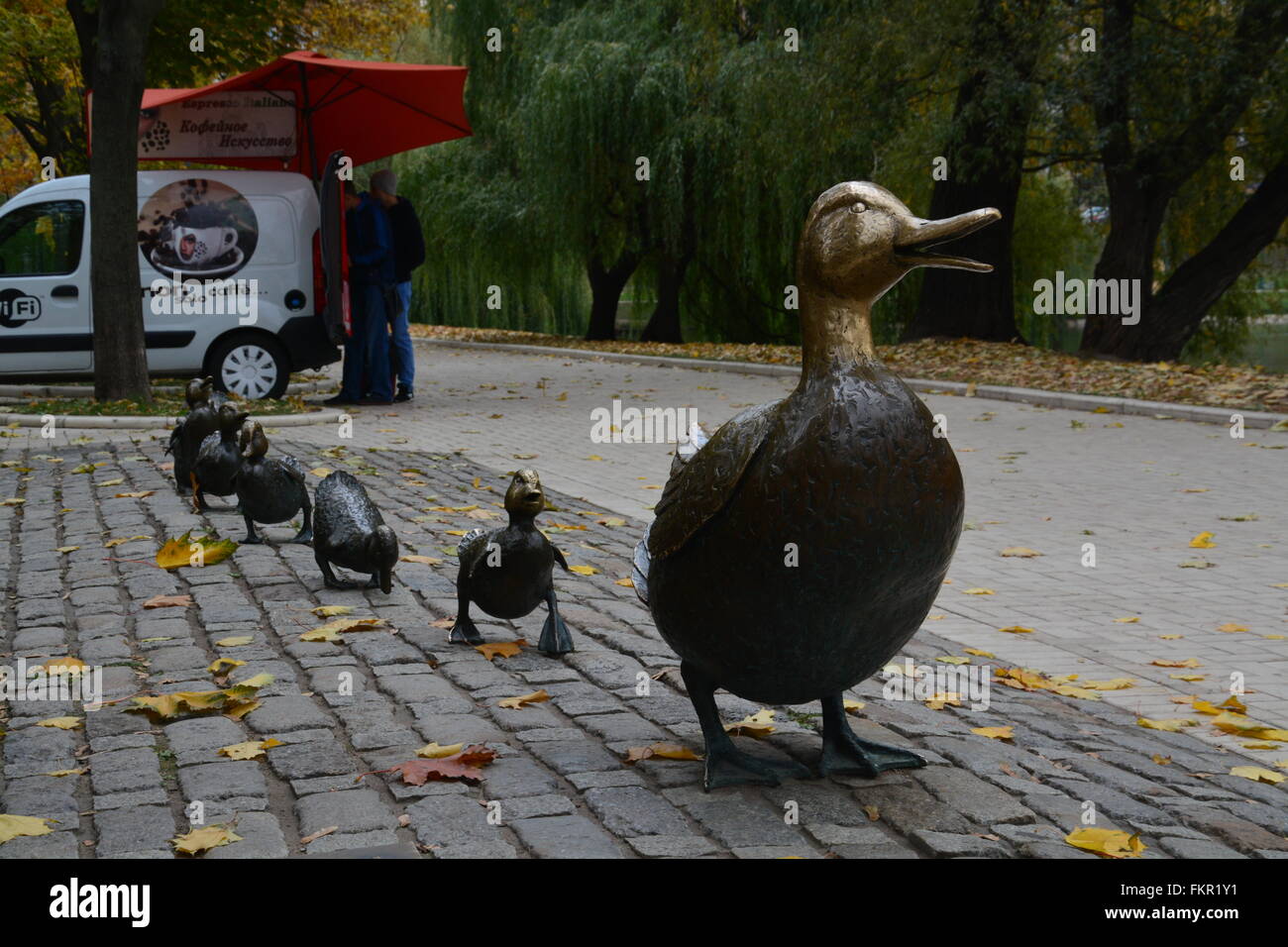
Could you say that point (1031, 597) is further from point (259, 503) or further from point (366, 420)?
point (366, 420)

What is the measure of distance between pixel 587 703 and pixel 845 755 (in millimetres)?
1066

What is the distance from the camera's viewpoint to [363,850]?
326cm

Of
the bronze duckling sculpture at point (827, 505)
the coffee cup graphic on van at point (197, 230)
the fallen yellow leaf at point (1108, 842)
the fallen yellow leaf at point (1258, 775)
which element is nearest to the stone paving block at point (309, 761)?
the bronze duckling sculpture at point (827, 505)

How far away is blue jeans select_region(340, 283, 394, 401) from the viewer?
14727mm

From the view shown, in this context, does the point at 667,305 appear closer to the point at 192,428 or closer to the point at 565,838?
the point at 192,428

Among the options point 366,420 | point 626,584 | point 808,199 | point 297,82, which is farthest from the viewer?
point 808,199

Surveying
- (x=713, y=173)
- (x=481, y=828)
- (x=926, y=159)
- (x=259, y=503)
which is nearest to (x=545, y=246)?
(x=713, y=173)

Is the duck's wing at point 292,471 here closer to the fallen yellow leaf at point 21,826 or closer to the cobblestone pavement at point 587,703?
the cobblestone pavement at point 587,703

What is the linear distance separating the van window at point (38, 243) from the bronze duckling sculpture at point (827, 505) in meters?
13.4

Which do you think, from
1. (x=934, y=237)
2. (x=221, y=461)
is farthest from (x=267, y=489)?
(x=934, y=237)

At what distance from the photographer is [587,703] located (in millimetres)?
4582

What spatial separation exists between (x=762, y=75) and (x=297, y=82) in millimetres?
7486

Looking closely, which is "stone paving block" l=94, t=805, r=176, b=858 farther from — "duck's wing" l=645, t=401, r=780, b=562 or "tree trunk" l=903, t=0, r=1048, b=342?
"tree trunk" l=903, t=0, r=1048, b=342

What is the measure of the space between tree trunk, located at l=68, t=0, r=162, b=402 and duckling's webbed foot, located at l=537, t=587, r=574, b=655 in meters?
9.60
